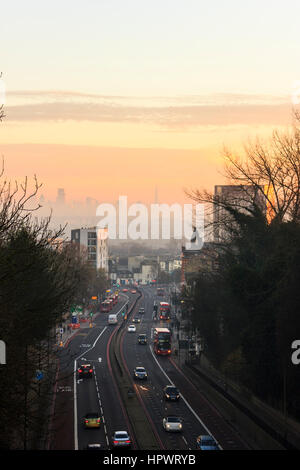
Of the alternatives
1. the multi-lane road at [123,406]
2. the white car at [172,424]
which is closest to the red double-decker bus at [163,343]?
the multi-lane road at [123,406]

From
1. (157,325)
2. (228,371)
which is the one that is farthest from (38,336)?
(157,325)

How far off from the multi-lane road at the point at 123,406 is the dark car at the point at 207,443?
0.80 meters

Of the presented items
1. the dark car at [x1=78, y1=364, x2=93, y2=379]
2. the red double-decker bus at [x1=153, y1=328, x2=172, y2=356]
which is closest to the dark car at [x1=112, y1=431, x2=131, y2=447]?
the dark car at [x1=78, y1=364, x2=93, y2=379]

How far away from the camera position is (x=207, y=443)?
34.2 metres

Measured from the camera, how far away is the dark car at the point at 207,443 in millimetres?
33812

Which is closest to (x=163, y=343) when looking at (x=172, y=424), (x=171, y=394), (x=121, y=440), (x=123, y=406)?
(x=171, y=394)

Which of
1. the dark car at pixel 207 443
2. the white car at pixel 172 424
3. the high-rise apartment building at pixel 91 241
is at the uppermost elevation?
the high-rise apartment building at pixel 91 241

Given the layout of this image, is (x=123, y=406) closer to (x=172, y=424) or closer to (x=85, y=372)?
(x=172, y=424)

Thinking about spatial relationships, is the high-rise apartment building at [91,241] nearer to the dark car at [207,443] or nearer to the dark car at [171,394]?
the dark car at [171,394]

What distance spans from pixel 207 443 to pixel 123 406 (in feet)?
46.1

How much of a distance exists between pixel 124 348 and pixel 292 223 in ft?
159

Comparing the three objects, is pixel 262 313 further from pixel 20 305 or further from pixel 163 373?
pixel 163 373

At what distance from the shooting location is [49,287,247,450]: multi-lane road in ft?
121
